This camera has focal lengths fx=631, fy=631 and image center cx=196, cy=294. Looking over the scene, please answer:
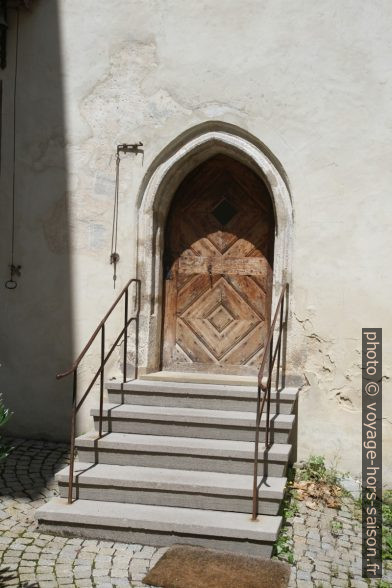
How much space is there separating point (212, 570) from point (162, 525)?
0.52 m

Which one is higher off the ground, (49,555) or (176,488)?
(176,488)

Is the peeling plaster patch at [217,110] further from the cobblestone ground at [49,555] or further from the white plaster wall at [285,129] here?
the cobblestone ground at [49,555]

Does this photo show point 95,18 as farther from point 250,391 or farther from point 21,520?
point 21,520

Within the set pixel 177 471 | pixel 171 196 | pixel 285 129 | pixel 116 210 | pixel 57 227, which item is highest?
pixel 285 129

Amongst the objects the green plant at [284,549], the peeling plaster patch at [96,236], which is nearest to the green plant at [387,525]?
the green plant at [284,549]

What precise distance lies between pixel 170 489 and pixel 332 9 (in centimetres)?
455

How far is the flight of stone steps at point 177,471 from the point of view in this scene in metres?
4.48

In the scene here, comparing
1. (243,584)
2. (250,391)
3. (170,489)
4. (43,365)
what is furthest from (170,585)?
(43,365)

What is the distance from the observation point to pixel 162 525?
446cm

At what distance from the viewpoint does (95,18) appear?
6.54 m

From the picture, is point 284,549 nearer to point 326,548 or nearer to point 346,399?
point 326,548

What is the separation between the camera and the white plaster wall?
5.83 meters

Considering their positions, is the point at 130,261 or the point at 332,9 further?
the point at 130,261

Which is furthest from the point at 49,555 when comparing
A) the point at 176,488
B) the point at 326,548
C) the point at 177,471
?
the point at 326,548
